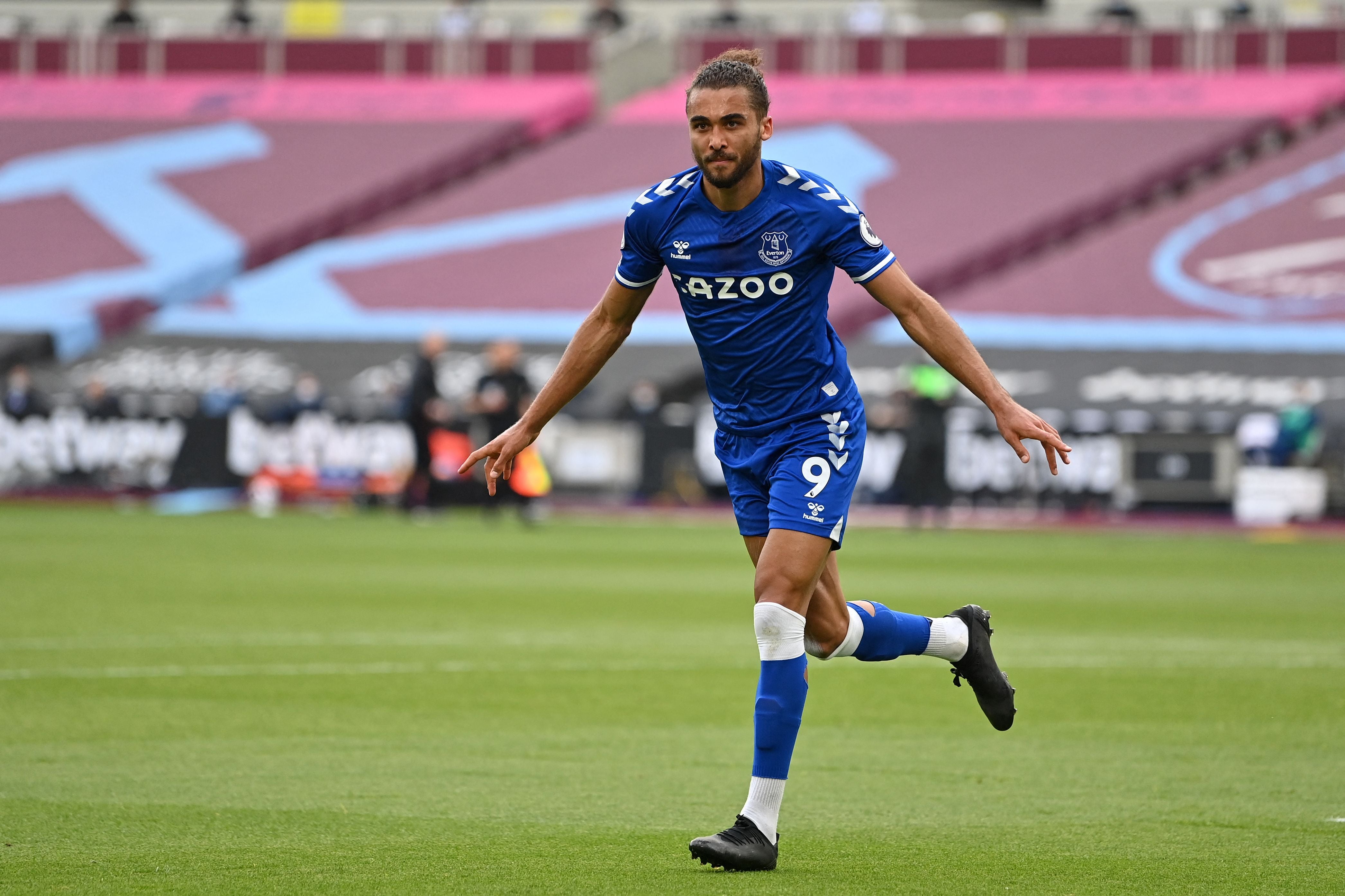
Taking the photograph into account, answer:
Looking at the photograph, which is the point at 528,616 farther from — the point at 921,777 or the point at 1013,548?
the point at 1013,548

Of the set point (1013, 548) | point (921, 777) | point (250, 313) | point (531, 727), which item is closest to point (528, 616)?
point (531, 727)

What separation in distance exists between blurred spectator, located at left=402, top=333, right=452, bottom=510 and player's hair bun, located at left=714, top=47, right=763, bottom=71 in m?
18.6

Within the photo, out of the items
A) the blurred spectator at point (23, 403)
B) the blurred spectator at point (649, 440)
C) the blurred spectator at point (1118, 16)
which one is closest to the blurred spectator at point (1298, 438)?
the blurred spectator at point (649, 440)

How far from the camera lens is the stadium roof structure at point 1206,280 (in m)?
31.8

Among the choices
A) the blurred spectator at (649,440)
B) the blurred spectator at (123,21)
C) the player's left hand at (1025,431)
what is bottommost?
the blurred spectator at (649,440)

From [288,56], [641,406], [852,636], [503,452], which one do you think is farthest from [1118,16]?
[503,452]

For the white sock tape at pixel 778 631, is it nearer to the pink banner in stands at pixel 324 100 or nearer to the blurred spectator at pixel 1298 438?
the blurred spectator at pixel 1298 438

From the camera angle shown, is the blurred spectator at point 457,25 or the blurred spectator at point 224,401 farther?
the blurred spectator at point 457,25

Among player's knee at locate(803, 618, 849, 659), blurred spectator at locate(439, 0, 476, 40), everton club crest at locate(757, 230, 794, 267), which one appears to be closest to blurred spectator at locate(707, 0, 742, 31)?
blurred spectator at locate(439, 0, 476, 40)

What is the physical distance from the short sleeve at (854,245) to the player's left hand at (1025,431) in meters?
0.57

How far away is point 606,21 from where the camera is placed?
43906 mm

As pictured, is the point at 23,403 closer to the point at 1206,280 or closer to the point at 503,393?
the point at 503,393

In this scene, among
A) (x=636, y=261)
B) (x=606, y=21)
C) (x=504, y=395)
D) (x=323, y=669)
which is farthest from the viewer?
(x=606, y=21)

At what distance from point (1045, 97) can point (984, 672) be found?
112 feet
